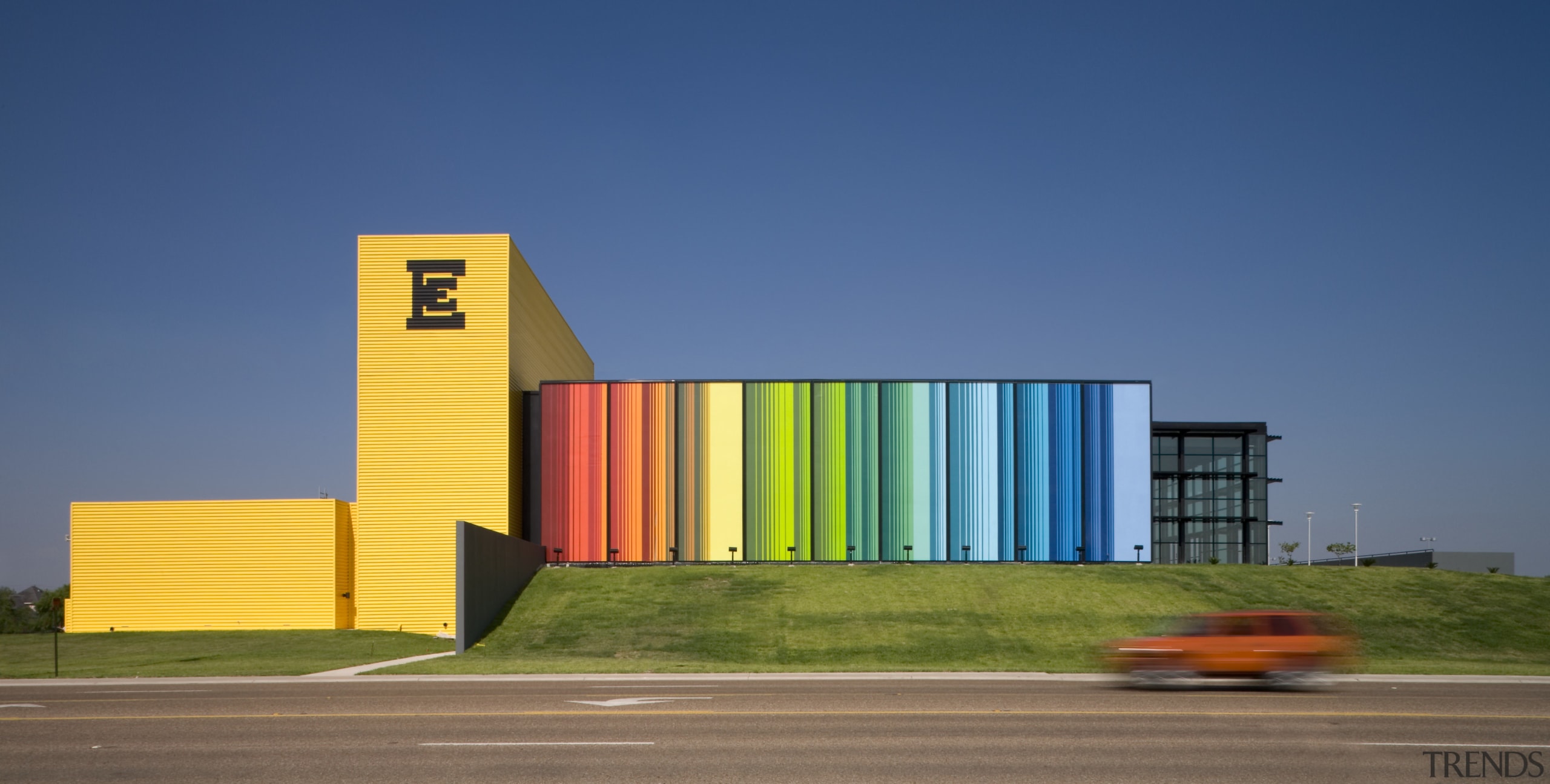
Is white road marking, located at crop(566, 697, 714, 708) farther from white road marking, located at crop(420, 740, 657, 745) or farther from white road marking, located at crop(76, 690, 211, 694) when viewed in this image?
white road marking, located at crop(76, 690, 211, 694)

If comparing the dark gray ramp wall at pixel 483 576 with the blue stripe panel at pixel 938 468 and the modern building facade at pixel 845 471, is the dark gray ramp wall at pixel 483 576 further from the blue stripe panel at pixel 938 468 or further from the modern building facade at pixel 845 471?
the blue stripe panel at pixel 938 468

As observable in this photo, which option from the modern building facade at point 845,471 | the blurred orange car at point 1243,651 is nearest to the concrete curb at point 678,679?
the blurred orange car at point 1243,651

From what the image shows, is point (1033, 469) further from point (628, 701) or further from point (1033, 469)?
point (628, 701)

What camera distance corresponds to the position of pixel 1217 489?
7850cm

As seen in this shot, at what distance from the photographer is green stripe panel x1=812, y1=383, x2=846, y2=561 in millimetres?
52062

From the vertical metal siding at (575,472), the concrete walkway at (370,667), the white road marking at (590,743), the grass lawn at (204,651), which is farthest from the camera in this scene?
the vertical metal siding at (575,472)

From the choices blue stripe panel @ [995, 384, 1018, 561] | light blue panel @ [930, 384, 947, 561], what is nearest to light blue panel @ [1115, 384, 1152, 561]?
blue stripe panel @ [995, 384, 1018, 561]

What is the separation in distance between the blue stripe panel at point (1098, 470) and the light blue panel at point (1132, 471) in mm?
226

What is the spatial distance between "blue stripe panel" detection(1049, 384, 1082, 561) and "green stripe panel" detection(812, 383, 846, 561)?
30.8 ft

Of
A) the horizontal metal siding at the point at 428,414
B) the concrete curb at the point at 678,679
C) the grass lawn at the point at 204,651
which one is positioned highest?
the horizontal metal siding at the point at 428,414

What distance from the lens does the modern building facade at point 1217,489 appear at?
255ft

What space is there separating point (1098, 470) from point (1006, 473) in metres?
4.20

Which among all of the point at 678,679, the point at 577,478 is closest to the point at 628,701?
the point at 678,679

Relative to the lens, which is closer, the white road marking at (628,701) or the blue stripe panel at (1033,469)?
the white road marking at (628,701)
